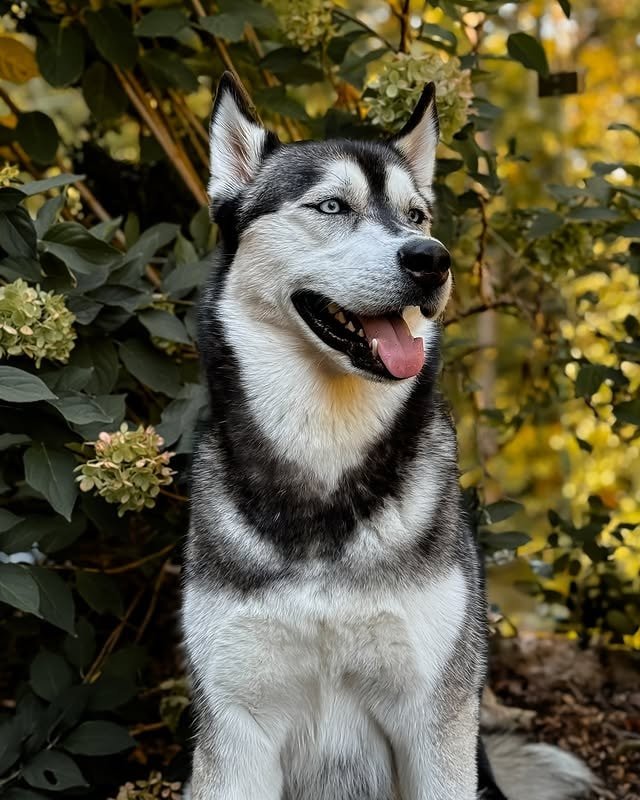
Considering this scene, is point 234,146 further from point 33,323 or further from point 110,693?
point 110,693

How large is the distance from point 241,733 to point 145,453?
81cm

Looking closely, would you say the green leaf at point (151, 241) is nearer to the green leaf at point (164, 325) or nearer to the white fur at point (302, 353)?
the green leaf at point (164, 325)

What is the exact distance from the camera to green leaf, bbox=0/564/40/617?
2.85 metres

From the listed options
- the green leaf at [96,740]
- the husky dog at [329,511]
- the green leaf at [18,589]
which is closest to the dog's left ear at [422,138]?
the husky dog at [329,511]

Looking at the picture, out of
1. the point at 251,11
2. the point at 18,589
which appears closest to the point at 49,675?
the point at 18,589

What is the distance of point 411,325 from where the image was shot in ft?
8.95

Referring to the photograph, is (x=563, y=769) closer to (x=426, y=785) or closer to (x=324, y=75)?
(x=426, y=785)

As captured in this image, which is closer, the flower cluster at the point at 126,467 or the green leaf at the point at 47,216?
the flower cluster at the point at 126,467

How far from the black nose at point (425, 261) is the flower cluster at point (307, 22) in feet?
4.76

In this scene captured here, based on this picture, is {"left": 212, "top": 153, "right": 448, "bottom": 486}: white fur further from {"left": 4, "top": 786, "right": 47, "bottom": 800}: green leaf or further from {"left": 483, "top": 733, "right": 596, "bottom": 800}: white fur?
{"left": 483, "top": 733, "right": 596, "bottom": 800}: white fur

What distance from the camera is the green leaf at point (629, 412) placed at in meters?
3.71

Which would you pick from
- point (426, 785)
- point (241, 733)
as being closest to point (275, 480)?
point (241, 733)

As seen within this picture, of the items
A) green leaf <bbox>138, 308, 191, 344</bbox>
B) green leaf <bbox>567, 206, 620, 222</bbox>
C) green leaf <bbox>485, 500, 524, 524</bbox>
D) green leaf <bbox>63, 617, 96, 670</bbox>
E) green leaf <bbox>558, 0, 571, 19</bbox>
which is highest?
green leaf <bbox>558, 0, 571, 19</bbox>

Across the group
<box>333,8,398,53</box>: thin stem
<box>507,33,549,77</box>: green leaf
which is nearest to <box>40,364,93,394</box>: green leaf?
<box>333,8,398,53</box>: thin stem
